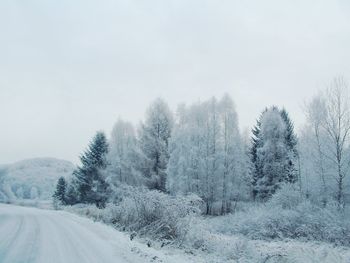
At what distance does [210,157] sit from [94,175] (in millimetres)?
17659

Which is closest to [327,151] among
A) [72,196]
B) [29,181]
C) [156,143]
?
[156,143]

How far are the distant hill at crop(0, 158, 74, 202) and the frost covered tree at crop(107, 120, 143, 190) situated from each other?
113426 millimetres

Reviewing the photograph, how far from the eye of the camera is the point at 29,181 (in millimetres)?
183000

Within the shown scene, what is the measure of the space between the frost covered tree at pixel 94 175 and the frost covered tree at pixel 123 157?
1301mm

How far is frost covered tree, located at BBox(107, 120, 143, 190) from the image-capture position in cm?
4641

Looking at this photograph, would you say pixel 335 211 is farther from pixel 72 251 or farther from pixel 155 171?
pixel 155 171

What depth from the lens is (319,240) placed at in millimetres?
19703

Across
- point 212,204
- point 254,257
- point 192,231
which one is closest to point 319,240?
point 192,231

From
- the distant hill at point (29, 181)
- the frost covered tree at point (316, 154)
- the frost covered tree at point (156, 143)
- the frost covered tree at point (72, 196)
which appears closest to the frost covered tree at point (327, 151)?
the frost covered tree at point (316, 154)

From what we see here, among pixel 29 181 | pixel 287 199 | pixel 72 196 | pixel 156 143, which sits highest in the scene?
pixel 29 181

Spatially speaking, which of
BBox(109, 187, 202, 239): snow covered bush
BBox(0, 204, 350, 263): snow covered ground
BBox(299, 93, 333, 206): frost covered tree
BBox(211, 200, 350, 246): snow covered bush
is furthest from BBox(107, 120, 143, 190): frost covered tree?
BBox(0, 204, 350, 263): snow covered ground

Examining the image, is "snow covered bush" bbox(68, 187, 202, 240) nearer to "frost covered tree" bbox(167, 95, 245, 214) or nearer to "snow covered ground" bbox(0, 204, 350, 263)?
"snow covered ground" bbox(0, 204, 350, 263)

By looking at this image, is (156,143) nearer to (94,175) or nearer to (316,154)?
(94,175)

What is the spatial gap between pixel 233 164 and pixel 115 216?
20.6 meters
